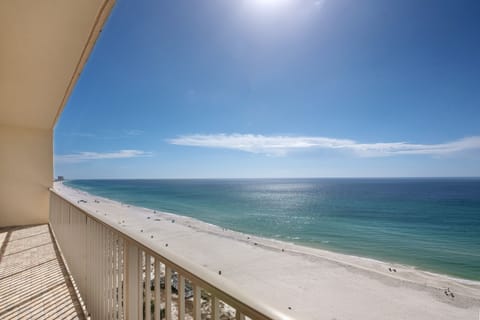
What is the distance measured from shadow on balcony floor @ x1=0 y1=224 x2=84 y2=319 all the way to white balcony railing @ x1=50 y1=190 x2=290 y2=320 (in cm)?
12

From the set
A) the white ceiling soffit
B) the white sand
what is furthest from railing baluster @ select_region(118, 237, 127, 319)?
the white sand

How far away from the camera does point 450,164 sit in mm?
33406

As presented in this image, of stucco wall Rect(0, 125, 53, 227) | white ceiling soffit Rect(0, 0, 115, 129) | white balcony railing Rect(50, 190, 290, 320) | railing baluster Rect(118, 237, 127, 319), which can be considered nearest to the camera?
white balcony railing Rect(50, 190, 290, 320)

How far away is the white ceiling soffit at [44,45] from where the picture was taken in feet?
5.33

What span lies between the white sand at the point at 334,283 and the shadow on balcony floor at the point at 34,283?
206 centimetres

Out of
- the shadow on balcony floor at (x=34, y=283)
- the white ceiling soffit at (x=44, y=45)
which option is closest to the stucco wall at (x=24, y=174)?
the shadow on balcony floor at (x=34, y=283)

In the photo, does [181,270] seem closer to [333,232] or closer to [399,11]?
[399,11]

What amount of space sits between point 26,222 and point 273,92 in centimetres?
1511

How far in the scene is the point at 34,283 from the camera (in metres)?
2.38

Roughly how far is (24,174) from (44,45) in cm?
400

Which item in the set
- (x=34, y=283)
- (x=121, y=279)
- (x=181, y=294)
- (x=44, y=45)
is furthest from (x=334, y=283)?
(x=44, y=45)

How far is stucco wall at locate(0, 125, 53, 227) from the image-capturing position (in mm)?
4605

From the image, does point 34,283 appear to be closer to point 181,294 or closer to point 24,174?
point 181,294

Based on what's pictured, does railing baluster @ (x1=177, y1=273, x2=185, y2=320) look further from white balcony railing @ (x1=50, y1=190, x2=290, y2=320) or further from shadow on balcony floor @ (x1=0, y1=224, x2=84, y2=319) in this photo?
shadow on balcony floor @ (x1=0, y1=224, x2=84, y2=319)
